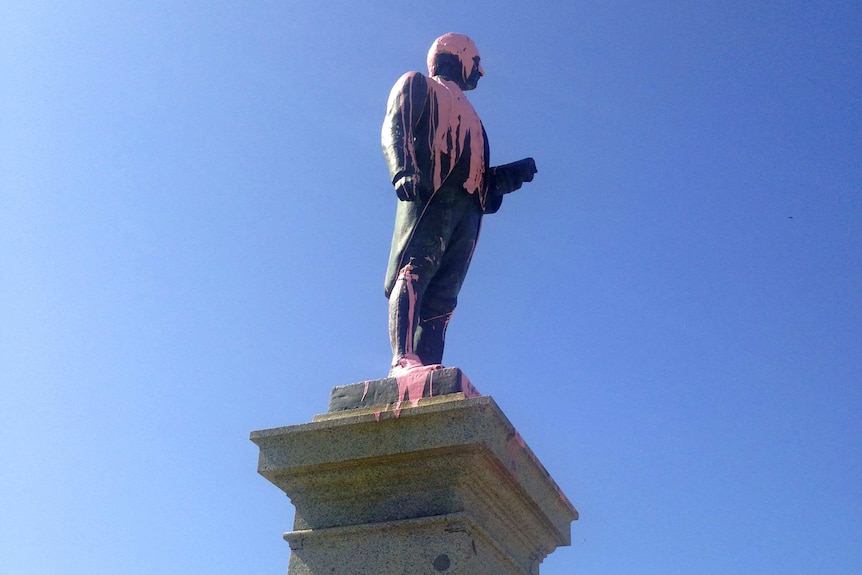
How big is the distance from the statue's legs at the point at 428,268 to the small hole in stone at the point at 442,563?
109cm

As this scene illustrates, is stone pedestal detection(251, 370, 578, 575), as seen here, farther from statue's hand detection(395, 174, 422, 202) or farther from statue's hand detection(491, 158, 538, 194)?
statue's hand detection(491, 158, 538, 194)

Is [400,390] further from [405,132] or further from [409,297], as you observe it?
[405,132]

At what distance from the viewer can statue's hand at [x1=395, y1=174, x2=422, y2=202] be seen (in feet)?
15.5

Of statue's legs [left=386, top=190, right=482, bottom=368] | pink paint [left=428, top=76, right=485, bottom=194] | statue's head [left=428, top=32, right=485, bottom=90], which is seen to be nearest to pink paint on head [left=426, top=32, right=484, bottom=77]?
statue's head [left=428, top=32, right=485, bottom=90]

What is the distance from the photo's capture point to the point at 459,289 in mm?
5184

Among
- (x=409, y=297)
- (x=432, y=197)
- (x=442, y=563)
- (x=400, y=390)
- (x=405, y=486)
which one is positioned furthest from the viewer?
(x=432, y=197)

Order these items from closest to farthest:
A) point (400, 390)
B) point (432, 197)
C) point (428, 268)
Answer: point (400, 390) → point (428, 268) → point (432, 197)

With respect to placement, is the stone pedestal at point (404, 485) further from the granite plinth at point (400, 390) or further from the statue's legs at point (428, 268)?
the statue's legs at point (428, 268)

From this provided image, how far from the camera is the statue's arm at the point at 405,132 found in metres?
4.75

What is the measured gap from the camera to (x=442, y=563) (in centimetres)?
371

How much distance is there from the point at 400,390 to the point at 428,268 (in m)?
0.87

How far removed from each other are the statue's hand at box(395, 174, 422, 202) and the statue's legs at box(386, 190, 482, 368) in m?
0.23

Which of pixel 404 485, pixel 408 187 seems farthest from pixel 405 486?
pixel 408 187

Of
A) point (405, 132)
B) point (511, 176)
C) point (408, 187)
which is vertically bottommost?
point (408, 187)
